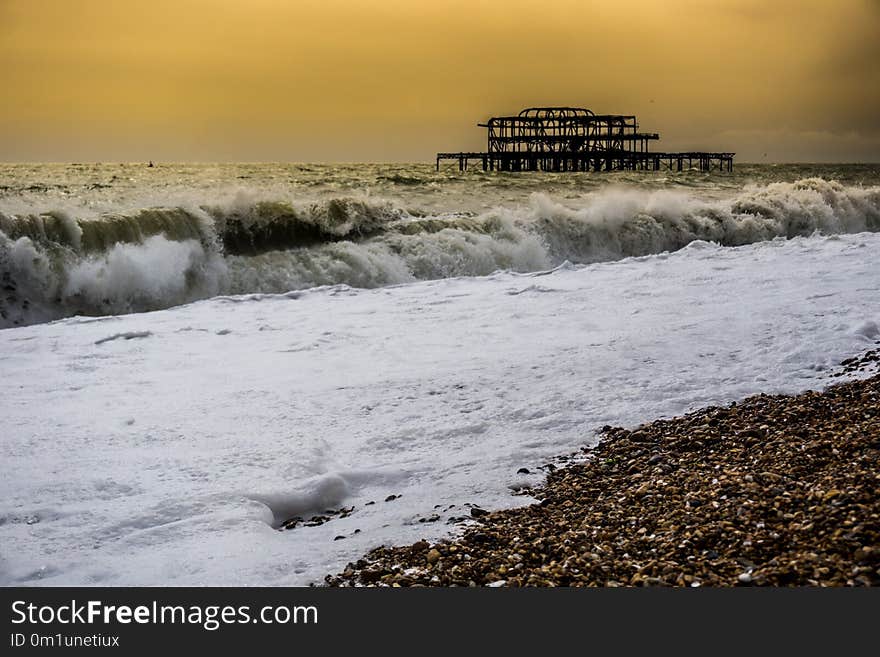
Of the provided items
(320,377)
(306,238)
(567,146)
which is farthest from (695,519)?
(567,146)

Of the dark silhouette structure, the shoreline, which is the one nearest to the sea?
the shoreline

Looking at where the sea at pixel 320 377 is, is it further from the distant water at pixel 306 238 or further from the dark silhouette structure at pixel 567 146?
the dark silhouette structure at pixel 567 146

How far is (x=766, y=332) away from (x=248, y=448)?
381 centimetres

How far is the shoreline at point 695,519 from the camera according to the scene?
2.67 metres

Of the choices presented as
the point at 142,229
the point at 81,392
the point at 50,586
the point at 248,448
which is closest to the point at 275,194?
the point at 142,229

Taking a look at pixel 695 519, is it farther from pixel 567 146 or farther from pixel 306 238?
pixel 567 146

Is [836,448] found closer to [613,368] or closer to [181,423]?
[613,368]

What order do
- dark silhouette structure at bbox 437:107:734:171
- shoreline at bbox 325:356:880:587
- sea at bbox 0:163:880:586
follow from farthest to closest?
dark silhouette structure at bbox 437:107:734:171 → sea at bbox 0:163:880:586 → shoreline at bbox 325:356:880:587

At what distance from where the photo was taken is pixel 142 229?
40.8ft

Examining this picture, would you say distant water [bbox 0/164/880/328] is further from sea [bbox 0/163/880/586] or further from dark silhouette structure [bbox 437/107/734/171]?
dark silhouette structure [bbox 437/107/734/171]

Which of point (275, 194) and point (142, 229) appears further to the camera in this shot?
point (275, 194)

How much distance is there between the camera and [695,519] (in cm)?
307

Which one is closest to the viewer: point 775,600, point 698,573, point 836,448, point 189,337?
point 775,600

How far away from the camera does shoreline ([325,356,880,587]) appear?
8.76 feet
